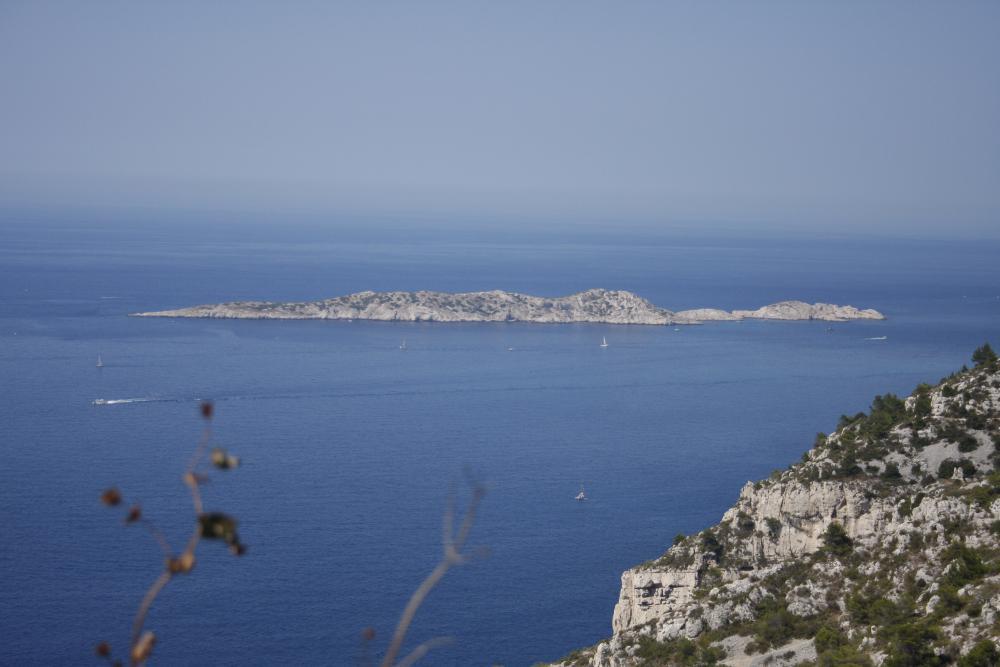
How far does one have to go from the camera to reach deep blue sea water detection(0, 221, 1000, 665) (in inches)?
1464

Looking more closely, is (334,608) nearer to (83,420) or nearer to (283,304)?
(83,420)

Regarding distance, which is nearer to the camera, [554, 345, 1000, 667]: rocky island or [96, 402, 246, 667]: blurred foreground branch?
[96, 402, 246, 667]: blurred foreground branch

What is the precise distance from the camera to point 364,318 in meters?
111

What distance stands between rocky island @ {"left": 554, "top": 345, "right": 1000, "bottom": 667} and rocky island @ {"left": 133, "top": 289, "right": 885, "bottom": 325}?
8443cm

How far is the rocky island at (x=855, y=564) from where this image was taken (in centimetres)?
1862

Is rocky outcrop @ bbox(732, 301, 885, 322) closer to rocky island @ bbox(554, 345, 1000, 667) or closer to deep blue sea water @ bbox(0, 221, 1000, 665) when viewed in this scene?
deep blue sea water @ bbox(0, 221, 1000, 665)

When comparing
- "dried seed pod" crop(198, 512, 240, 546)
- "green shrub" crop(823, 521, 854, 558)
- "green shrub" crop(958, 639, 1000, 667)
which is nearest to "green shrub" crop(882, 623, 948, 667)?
"green shrub" crop(958, 639, 1000, 667)

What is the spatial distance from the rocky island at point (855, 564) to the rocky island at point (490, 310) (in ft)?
277

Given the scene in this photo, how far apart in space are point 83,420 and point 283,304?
4884cm

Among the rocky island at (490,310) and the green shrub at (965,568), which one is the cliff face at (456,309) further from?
the green shrub at (965,568)

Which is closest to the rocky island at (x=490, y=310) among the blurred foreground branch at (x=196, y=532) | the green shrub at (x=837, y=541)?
the green shrub at (x=837, y=541)

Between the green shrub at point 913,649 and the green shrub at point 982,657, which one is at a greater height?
the green shrub at point 982,657

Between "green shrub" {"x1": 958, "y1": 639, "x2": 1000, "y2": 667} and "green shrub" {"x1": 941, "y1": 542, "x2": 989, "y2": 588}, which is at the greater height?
"green shrub" {"x1": 941, "y1": 542, "x2": 989, "y2": 588}

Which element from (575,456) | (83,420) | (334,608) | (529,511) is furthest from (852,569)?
(83,420)
